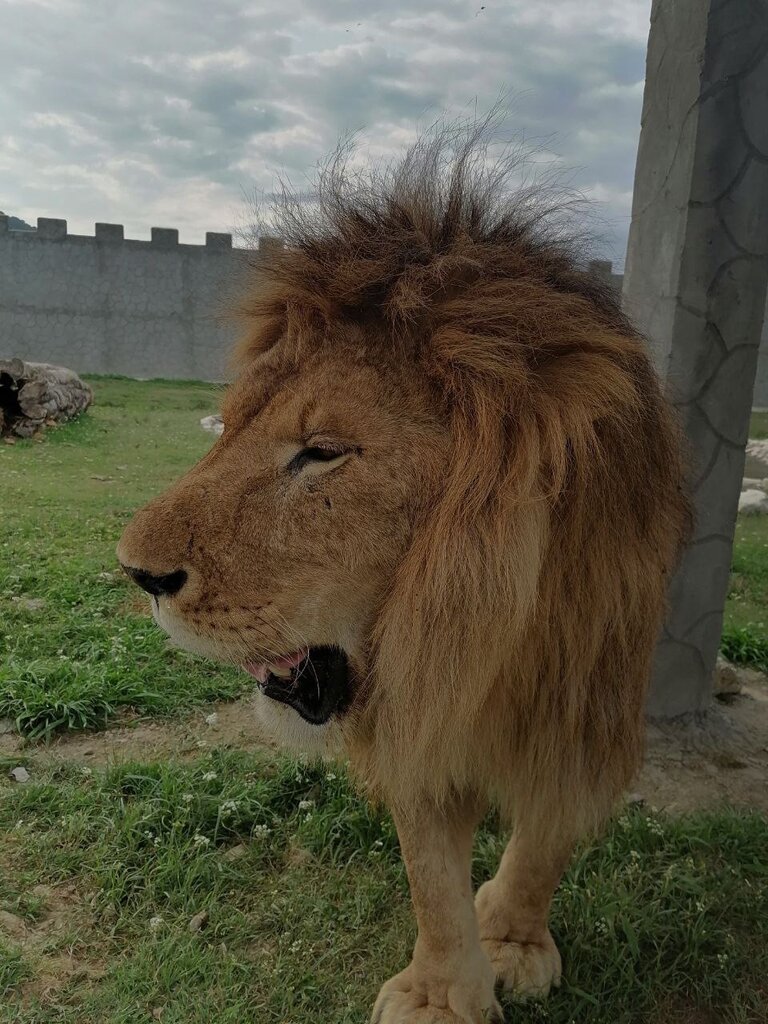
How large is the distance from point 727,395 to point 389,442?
1.84 metres

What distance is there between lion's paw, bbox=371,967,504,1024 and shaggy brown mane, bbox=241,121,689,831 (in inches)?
17.5

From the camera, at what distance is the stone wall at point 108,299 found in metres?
16.1

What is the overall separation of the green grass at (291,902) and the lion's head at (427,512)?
72cm

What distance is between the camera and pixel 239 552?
3.92ft

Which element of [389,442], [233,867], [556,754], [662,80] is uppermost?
[662,80]

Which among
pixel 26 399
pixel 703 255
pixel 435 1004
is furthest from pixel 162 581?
pixel 26 399

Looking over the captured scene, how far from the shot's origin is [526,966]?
5.70ft

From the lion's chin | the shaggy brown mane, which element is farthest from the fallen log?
the lion's chin

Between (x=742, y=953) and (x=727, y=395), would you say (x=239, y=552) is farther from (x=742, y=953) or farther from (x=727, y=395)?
(x=727, y=395)

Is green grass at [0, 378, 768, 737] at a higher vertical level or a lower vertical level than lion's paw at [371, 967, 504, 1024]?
higher

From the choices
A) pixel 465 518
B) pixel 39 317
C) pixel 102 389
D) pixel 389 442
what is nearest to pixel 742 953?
pixel 465 518

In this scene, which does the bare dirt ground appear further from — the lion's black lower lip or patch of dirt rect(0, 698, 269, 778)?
the lion's black lower lip

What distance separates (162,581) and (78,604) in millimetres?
2798

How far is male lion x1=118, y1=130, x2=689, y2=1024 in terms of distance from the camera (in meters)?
1.17
